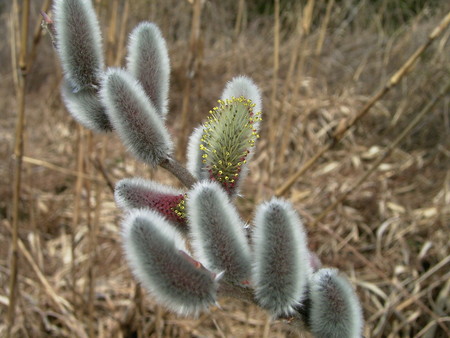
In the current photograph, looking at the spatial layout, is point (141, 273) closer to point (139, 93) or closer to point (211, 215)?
point (211, 215)

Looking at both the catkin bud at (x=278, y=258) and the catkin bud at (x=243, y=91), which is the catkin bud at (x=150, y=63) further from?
the catkin bud at (x=278, y=258)

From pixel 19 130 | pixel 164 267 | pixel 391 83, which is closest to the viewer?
pixel 164 267

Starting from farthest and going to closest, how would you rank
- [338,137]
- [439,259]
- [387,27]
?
1. [387,27]
2. [439,259]
3. [338,137]

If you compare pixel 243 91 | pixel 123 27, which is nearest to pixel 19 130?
pixel 123 27

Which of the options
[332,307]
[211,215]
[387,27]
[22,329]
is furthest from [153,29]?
[387,27]

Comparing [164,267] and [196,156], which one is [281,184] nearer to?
[196,156]

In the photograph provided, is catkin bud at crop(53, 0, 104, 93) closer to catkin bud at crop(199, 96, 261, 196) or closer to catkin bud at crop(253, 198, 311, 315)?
catkin bud at crop(199, 96, 261, 196)

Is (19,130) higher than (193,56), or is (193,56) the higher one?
(193,56)
